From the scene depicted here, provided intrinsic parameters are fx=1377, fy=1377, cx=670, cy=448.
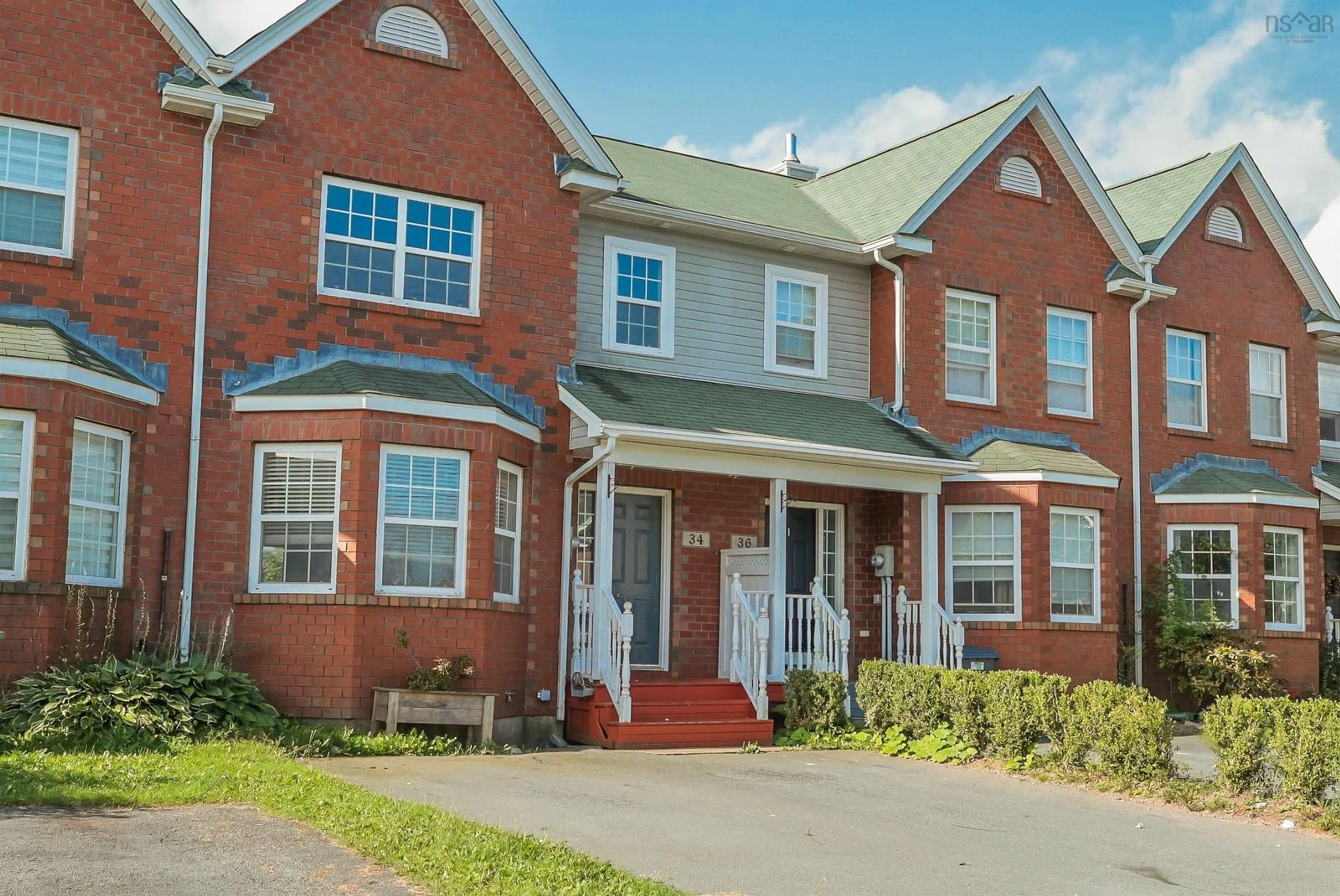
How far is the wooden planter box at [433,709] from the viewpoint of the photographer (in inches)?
530

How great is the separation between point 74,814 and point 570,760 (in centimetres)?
544

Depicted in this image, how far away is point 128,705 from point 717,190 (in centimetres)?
1154

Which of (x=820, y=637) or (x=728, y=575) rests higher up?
(x=728, y=575)

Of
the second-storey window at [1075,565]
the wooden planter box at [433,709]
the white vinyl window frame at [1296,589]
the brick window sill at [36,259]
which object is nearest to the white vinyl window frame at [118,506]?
the brick window sill at [36,259]

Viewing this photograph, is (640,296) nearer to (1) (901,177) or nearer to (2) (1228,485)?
(1) (901,177)

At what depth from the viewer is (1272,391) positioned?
22.7 meters

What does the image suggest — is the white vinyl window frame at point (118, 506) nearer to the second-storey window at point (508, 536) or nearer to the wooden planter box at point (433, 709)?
the wooden planter box at point (433, 709)

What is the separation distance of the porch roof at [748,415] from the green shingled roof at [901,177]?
2598 millimetres

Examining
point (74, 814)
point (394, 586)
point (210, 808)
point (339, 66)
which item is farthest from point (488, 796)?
point (339, 66)

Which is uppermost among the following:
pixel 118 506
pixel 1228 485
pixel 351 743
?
pixel 1228 485

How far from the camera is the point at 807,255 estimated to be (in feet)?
62.1

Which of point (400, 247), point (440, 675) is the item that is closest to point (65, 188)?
point (400, 247)

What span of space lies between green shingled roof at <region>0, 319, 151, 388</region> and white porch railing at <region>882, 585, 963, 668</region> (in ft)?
31.6

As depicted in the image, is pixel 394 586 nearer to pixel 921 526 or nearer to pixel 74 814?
pixel 74 814
